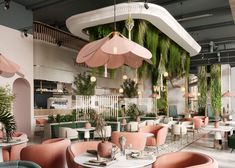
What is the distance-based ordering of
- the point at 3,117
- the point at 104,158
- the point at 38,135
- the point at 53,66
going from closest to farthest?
the point at 104,158 < the point at 3,117 < the point at 38,135 < the point at 53,66

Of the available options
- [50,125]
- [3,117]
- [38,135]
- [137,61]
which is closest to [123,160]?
[137,61]

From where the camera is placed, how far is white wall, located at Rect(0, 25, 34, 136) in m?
9.40

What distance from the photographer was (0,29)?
927cm

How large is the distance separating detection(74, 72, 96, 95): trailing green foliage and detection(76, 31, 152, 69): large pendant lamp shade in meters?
9.32

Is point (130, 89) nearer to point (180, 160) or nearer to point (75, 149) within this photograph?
point (75, 149)

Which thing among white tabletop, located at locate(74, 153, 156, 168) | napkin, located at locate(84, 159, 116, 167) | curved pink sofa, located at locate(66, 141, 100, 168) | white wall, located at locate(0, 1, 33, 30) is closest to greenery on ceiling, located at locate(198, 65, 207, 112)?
white wall, located at locate(0, 1, 33, 30)

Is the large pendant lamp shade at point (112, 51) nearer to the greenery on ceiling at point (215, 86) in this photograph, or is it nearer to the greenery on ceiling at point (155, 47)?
the greenery on ceiling at point (155, 47)

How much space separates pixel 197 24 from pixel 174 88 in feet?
27.8

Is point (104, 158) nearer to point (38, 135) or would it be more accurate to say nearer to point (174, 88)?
point (38, 135)

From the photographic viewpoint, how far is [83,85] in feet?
44.7

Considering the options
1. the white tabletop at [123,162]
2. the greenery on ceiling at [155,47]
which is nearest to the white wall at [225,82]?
the greenery on ceiling at [155,47]

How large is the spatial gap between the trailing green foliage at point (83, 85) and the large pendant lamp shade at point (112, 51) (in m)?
9.32

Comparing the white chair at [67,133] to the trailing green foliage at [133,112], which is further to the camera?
the trailing green foliage at [133,112]

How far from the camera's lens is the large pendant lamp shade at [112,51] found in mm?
3242
